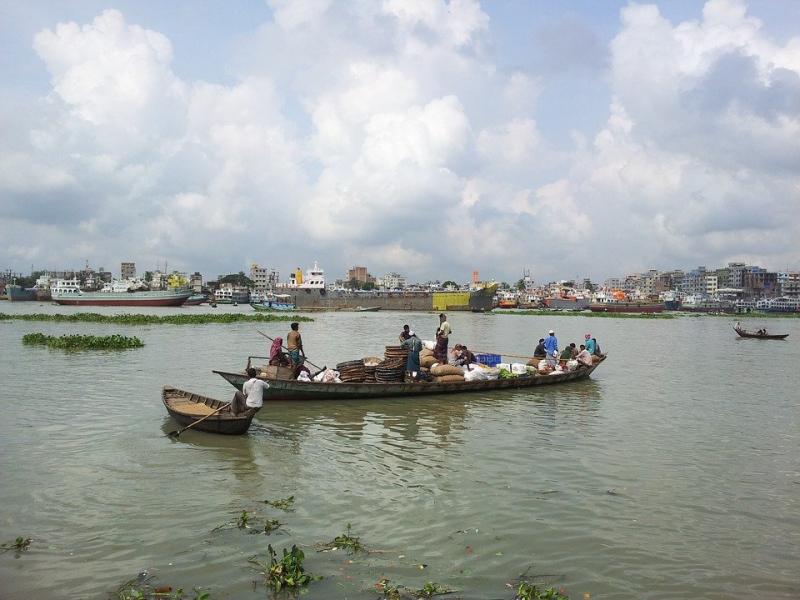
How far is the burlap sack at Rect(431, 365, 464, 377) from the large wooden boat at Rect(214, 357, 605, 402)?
35cm

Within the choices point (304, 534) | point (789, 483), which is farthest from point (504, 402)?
point (304, 534)

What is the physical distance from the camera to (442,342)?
17.4 metres

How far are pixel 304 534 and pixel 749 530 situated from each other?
551 cm

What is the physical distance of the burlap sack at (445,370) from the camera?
15922 mm

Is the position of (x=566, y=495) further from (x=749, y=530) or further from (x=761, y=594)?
(x=761, y=594)

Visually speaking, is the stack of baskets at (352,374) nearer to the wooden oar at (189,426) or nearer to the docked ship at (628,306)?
the wooden oar at (189,426)

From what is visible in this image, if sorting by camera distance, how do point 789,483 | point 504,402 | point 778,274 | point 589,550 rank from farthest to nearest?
point 778,274 < point 504,402 < point 789,483 < point 589,550

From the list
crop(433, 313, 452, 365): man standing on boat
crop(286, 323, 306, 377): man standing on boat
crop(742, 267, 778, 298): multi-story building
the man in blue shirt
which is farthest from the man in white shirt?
crop(742, 267, 778, 298): multi-story building

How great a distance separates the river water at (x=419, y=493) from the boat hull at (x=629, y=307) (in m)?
88.3

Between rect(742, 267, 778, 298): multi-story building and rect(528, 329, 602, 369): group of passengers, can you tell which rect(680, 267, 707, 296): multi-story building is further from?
rect(528, 329, 602, 369): group of passengers

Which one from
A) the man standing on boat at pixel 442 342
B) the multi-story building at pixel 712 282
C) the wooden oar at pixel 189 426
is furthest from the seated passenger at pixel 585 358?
the multi-story building at pixel 712 282

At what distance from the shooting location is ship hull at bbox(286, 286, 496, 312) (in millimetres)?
87688

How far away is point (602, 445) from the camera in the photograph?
11070 mm

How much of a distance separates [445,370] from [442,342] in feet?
5.38
